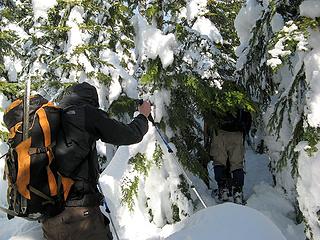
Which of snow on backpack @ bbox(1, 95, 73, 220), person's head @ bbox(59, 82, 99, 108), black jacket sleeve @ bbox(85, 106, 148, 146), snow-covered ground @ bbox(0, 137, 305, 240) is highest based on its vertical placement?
person's head @ bbox(59, 82, 99, 108)

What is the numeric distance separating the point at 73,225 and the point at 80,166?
549mm

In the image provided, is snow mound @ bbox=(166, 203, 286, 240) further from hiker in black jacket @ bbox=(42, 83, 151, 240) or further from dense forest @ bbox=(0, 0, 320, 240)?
dense forest @ bbox=(0, 0, 320, 240)

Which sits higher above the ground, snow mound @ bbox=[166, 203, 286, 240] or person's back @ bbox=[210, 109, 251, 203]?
snow mound @ bbox=[166, 203, 286, 240]

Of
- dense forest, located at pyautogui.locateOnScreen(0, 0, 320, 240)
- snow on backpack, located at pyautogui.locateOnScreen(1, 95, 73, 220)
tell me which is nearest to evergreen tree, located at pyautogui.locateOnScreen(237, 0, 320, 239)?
dense forest, located at pyautogui.locateOnScreen(0, 0, 320, 240)

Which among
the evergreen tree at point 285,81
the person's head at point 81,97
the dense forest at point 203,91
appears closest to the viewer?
the person's head at point 81,97

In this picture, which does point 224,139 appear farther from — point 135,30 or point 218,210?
point 218,210

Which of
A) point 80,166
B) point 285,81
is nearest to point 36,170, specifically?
point 80,166

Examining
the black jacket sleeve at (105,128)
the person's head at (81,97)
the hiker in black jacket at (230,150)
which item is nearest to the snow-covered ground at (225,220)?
the hiker in black jacket at (230,150)

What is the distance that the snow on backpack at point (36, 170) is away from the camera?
3.57 metres

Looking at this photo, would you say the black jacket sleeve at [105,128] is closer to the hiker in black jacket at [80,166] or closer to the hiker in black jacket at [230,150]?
the hiker in black jacket at [80,166]

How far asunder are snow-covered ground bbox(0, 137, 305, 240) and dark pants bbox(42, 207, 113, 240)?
1.46ft

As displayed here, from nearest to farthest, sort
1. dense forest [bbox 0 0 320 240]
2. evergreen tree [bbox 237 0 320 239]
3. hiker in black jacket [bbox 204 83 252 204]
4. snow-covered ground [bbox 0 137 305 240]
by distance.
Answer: snow-covered ground [bbox 0 137 305 240] → evergreen tree [bbox 237 0 320 239] → dense forest [bbox 0 0 320 240] → hiker in black jacket [bbox 204 83 252 204]

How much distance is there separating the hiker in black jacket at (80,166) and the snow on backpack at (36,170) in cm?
7

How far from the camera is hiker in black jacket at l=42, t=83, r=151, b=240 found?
374 centimetres
